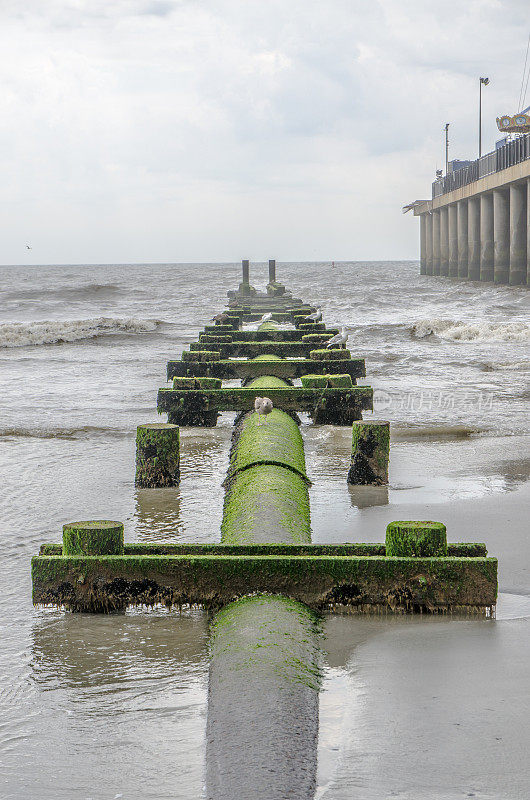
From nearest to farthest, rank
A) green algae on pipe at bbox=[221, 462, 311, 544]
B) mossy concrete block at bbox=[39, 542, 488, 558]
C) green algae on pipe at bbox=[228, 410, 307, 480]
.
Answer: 1. mossy concrete block at bbox=[39, 542, 488, 558]
2. green algae on pipe at bbox=[221, 462, 311, 544]
3. green algae on pipe at bbox=[228, 410, 307, 480]

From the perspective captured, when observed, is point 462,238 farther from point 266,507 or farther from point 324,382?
point 266,507

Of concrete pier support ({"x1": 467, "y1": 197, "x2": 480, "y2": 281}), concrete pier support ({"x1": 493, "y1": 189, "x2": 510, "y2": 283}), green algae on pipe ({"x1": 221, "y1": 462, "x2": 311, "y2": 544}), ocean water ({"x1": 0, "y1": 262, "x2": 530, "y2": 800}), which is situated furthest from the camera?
concrete pier support ({"x1": 467, "y1": 197, "x2": 480, "y2": 281})

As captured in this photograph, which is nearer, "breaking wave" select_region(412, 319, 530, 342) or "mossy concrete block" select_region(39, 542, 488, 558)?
"mossy concrete block" select_region(39, 542, 488, 558)

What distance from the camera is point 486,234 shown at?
4656cm

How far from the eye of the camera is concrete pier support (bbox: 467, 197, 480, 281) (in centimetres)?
4984

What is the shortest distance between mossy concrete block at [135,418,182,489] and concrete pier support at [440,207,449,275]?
5848 centimetres

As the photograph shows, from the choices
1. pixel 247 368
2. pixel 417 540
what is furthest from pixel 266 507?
pixel 247 368

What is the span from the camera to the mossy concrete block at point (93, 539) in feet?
12.6

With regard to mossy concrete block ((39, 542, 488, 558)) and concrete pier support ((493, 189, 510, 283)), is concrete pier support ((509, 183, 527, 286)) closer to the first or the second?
concrete pier support ((493, 189, 510, 283))

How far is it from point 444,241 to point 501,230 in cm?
2177

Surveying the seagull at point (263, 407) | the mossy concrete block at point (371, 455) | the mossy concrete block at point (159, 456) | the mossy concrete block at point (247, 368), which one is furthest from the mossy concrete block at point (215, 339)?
the mossy concrete block at point (371, 455)

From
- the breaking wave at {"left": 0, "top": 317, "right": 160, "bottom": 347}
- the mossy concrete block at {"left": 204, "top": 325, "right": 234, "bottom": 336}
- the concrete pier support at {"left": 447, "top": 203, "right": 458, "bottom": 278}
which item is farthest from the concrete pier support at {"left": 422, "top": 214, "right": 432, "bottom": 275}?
the mossy concrete block at {"left": 204, "top": 325, "right": 234, "bottom": 336}

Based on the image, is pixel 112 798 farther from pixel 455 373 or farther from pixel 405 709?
pixel 455 373

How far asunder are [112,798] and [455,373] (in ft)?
42.1
